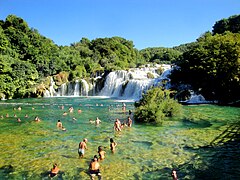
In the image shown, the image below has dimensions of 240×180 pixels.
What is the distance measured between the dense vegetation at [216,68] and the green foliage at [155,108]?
45.3 feet

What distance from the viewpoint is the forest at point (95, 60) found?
4244 cm

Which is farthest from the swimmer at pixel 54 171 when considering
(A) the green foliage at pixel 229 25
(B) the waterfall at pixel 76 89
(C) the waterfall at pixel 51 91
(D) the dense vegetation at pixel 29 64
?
(A) the green foliage at pixel 229 25

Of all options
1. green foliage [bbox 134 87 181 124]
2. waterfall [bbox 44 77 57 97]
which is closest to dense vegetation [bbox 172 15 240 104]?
green foliage [bbox 134 87 181 124]

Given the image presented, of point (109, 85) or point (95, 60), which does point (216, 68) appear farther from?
point (95, 60)

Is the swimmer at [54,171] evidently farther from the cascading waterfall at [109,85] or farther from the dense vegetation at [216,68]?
the cascading waterfall at [109,85]

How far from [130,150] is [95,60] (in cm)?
8318

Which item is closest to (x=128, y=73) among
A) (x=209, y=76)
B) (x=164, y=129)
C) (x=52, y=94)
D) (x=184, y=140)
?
(x=52, y=94)

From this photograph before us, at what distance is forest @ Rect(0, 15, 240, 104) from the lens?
42.4 m

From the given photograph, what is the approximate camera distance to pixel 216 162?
49.7ft

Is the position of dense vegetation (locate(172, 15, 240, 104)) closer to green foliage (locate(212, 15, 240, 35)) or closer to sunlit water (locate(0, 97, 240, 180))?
sunlit water (locate(0, 97, 240, 180))

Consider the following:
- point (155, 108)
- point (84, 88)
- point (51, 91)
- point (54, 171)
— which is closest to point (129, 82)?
point (84, 88)

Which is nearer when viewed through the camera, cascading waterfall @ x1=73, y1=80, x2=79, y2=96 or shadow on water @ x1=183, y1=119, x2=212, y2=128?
shadow on water @ x1=183, y1=119, x2=212, y2=128

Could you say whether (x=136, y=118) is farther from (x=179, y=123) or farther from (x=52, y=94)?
(x=52, y=94)

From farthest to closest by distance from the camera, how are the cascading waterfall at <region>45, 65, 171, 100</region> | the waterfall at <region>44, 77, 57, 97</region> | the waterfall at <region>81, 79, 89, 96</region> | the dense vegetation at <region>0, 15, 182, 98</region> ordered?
1. the waterfall at <region>81, 79, 89, 96</region>
2. the waterfall at <region>44, 77, 57, 97</region>
3. the cascading waterfall at <region>45, 65, 171, 100</region>
4. the dense vegetation at <region>0, 15, 182, 98</region>
